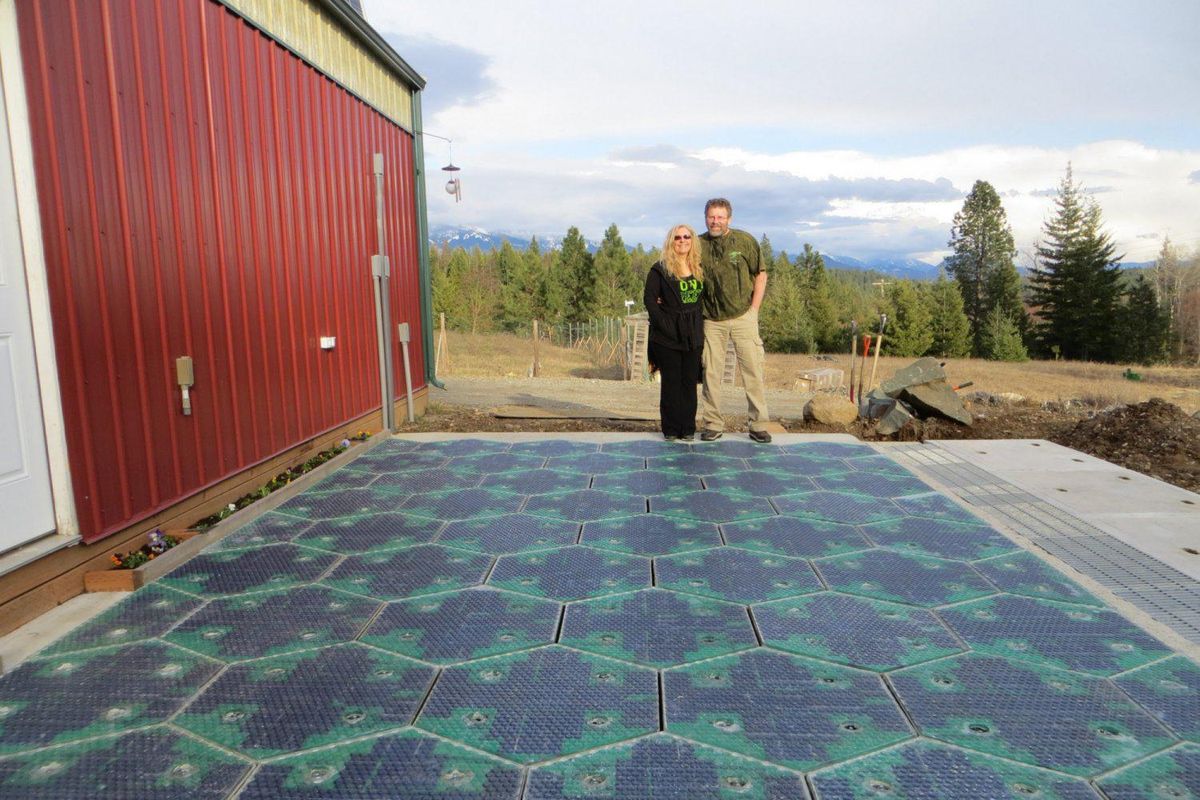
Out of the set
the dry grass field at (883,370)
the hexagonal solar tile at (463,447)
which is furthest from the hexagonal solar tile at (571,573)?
the dry grass field at (883,370)

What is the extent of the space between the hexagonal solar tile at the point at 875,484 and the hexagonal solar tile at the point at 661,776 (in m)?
2.72

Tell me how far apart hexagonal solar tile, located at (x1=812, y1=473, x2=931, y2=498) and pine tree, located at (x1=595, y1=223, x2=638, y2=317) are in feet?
123

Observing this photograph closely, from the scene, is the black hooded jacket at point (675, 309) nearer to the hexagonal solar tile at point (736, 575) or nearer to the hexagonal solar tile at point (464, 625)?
the hexagonal solar tile at point (736, 575)

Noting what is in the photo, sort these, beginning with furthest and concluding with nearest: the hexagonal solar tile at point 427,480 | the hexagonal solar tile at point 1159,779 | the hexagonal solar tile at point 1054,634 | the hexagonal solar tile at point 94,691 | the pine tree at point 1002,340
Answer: the pine tree at point 1002,340 → the hexagonal solar tile at point 427,480 → the hexagonal solar tile at point 1054,634 → the hexagonal solar tile at point 94,691 → the hexagonal solar tile at point 1159,779

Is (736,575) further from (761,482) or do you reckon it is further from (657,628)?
(761,482)

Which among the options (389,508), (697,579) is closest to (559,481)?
(389,508)

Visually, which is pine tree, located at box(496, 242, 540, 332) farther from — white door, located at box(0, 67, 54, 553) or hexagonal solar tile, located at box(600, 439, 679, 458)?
white door, located at box(0, 67, 54, 553)

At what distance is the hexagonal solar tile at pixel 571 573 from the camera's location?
2.97 meters

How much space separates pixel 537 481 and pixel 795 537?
1671 mm

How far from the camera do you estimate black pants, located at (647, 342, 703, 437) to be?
19.0ft

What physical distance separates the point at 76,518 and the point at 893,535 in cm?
346

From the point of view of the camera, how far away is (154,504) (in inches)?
136

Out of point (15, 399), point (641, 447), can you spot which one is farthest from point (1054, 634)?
point (15, 399)

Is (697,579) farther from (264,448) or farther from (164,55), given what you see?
(164,55)
